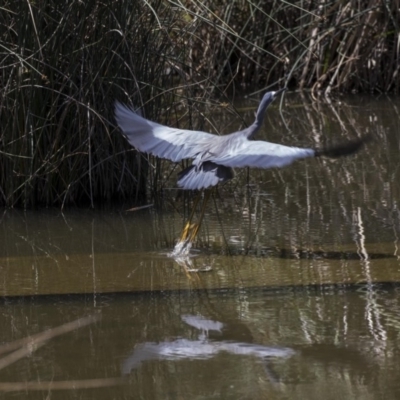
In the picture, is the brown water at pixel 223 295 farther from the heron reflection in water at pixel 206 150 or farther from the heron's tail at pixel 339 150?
the heron's tail at pixel 339 150

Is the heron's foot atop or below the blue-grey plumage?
below

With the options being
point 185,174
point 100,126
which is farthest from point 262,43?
point 185,174

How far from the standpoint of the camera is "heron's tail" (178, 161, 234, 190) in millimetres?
4656

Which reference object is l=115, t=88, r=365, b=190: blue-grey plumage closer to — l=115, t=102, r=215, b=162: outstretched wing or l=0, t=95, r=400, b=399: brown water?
l=115, t=102, r=215, b=162: outstretched wing

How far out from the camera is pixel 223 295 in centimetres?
418

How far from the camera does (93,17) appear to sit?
555 cm

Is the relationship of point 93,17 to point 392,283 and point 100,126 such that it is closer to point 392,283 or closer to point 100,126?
point 100,126

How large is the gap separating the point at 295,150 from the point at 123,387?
161 centimetres

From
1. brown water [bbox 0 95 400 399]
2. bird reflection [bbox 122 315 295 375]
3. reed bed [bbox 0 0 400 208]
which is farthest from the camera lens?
reed bed [bbox 0 0 400 208]

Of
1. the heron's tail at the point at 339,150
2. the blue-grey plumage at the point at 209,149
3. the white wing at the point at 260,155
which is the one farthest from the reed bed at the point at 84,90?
the heron's tail at the point at 339,150

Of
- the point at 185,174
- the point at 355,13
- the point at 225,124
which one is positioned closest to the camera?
the point at 185,174

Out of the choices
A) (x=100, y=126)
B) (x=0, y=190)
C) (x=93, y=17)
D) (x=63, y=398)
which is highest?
(x=93, y=17)

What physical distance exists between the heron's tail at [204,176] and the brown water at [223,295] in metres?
0.37

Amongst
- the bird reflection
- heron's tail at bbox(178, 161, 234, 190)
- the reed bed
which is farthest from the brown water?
heron's tail at bbox(178, 161, 234, 190)
